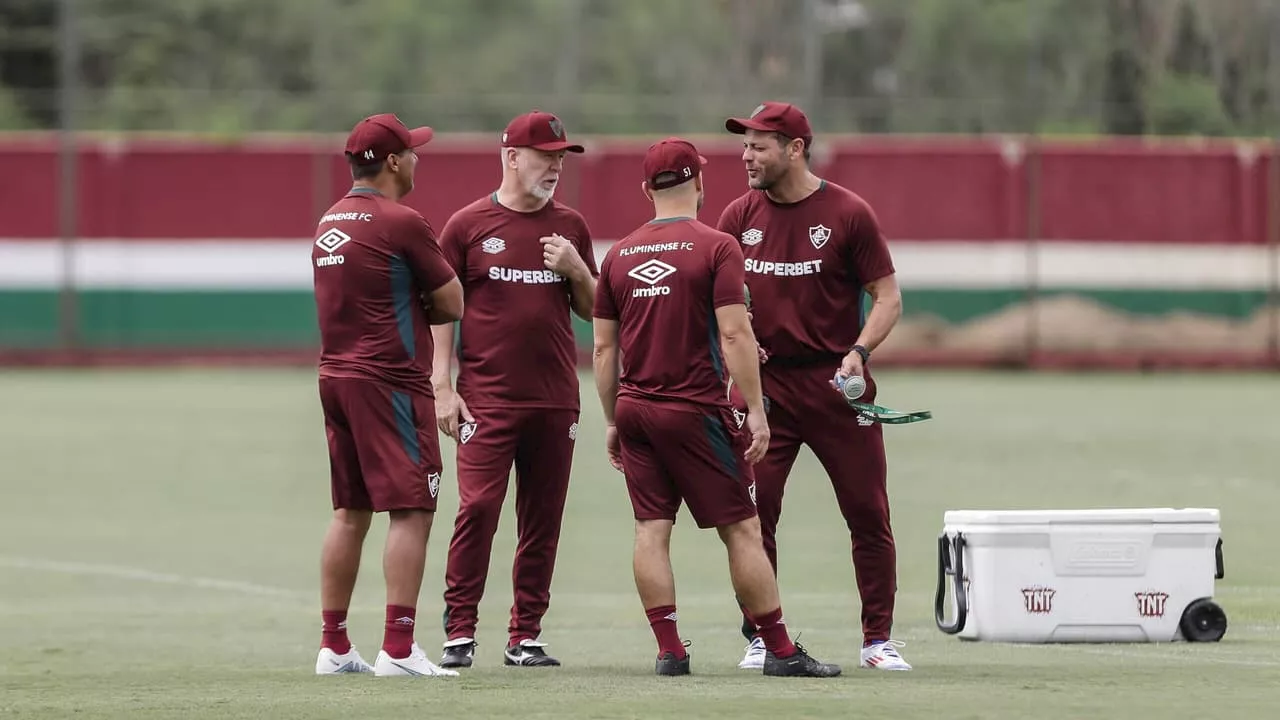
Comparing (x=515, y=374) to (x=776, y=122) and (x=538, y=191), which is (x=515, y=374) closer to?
(x=538, y=191)

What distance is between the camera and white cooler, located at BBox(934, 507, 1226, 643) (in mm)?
9656

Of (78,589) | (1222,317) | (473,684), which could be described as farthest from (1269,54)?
(473,684)

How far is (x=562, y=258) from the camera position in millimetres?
9367

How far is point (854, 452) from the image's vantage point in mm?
9383

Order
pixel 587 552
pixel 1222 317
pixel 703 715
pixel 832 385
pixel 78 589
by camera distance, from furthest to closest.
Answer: pixel 1222 317 → pixel 587 552 → pixel 78 589 → pixel 832 385 → pixel 703 715

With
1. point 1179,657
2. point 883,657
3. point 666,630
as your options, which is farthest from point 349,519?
point 1179,657

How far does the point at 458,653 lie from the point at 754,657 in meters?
1.22

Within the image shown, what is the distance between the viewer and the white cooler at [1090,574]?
9.66m

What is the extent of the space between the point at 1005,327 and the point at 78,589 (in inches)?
903

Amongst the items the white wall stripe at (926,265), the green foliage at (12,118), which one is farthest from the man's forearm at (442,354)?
the green foliage at (12,118)

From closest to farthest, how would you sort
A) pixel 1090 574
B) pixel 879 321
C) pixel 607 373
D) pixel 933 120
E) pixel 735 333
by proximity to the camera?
pixel 735 333
pixel 607 373
pixel 879 321
pixel 1090 574
pixel 933 120

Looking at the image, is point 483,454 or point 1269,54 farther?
point 1269,54

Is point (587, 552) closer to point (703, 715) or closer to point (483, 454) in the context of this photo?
point (483, 454)

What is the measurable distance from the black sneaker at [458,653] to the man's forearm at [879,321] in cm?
204
